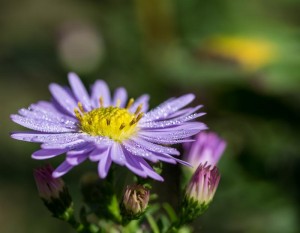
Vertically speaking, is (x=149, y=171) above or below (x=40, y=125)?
Result: below

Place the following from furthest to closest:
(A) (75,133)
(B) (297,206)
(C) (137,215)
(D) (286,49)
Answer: (D) (286,49), (B) (297,206), (A) (75,133), (C) (137,215)

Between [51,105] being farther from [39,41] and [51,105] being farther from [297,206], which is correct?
[39,41]

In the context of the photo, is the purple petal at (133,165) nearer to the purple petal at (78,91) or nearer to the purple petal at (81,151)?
the purple petal at (81,151)

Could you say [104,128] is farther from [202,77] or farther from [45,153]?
[202,77]

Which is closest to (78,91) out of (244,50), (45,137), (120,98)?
(120,98)

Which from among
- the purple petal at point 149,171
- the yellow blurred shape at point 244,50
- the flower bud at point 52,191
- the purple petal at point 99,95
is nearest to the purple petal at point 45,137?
the flower bud at point 52,191

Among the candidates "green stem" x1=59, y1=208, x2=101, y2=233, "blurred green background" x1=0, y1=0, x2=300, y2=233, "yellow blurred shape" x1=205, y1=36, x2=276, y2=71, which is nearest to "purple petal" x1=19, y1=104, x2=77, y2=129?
"green stem" x1=59, y1=208, x2=101, y2=233

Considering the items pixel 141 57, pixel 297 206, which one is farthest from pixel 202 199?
pixel 141 57
